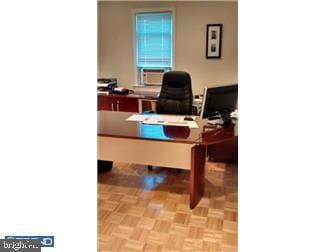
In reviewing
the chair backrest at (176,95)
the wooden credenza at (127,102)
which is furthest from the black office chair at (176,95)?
the wooden credenza at (127,102)

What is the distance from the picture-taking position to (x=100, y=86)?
5.41 metres

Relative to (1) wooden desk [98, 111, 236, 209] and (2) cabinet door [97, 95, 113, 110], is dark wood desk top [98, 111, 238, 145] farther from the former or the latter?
(2) cabinet door [97, 95, 113, 110]

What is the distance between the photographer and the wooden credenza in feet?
16.8

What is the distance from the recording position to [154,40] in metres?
5.36

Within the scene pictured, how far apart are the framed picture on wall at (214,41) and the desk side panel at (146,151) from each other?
104 inches

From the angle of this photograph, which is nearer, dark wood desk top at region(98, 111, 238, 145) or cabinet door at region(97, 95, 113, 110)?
dark wood desk top at region(98, 111, 238, 145)

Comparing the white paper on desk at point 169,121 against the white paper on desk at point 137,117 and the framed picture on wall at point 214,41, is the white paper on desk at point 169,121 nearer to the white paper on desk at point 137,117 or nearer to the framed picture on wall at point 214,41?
the white paper on desk at point 137,117

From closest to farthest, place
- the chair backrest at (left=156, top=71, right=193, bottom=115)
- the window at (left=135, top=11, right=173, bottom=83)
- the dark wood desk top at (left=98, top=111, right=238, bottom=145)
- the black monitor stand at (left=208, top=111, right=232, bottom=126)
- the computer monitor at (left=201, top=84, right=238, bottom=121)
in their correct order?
the dark wood desk top at (left=98, top=111, right=238, bottom=145) → the computer monitor at (left=201, top=84, right=238, bottom=121) → the black monitor stand at (left=208, top=111, right=232, bottom=126) → the chair backrest at (left=156, top=71, right=193, bottom=115) → the window at (left=135, top=11, right=173, bottom=83)

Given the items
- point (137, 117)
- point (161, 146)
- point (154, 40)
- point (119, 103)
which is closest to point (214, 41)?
point (154, 40)

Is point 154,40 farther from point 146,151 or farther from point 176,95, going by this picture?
point 146,151

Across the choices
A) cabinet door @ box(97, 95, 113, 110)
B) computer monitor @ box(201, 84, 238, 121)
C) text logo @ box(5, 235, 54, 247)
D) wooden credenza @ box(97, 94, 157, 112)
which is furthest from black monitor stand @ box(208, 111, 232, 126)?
cabinet door @ box(97, 95, 113, 110)

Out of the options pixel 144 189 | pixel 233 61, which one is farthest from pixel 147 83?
pixel 144 189

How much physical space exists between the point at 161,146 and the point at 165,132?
0.15 metres

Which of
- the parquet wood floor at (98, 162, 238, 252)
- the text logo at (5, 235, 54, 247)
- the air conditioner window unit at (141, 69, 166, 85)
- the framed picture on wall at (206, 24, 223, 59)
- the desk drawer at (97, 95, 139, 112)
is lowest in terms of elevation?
the parquet wood floor at (98, 162, 238, 252)
